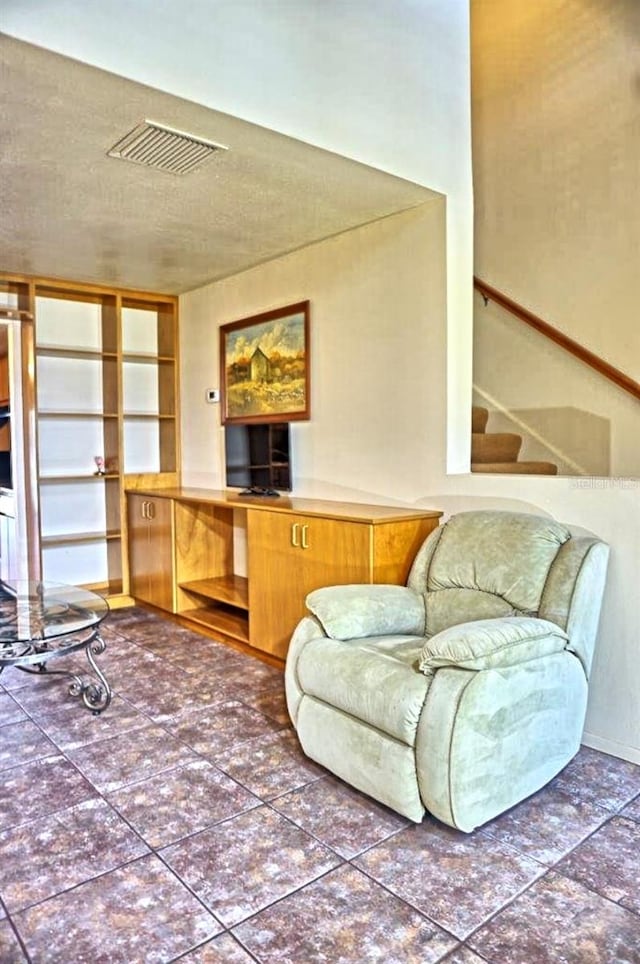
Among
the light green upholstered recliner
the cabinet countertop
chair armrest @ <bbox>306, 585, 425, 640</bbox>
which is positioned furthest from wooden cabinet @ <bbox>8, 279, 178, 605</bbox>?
the light green upholstered recliner

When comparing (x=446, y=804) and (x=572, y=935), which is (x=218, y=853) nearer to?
(x=446, y=804)

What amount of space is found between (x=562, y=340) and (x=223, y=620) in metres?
2.67

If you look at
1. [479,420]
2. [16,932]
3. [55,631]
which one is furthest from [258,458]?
[16,932]

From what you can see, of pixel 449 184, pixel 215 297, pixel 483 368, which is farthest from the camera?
pixel 215 297

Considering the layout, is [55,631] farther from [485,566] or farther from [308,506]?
[485,566]

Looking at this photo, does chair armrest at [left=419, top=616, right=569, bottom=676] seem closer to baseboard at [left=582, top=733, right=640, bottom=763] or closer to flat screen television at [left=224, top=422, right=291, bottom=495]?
baseboard at [left=582, top=733, right=640, bottom=763]

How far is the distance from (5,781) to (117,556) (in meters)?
2.74

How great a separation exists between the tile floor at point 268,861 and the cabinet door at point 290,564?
0.70 metres

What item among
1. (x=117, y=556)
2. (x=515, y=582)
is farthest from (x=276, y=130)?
(x=117, y=556)

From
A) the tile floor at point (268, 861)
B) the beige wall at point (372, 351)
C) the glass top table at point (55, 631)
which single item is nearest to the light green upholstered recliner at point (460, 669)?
the tile floor at point (268, 861)

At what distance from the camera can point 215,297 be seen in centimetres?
480

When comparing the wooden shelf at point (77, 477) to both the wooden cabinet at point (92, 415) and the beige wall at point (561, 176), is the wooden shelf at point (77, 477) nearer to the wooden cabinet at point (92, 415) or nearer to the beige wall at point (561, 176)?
the wooden cabinet at point (92, 415)

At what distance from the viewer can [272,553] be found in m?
3.47

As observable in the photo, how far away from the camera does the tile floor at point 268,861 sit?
1561 millimetres
